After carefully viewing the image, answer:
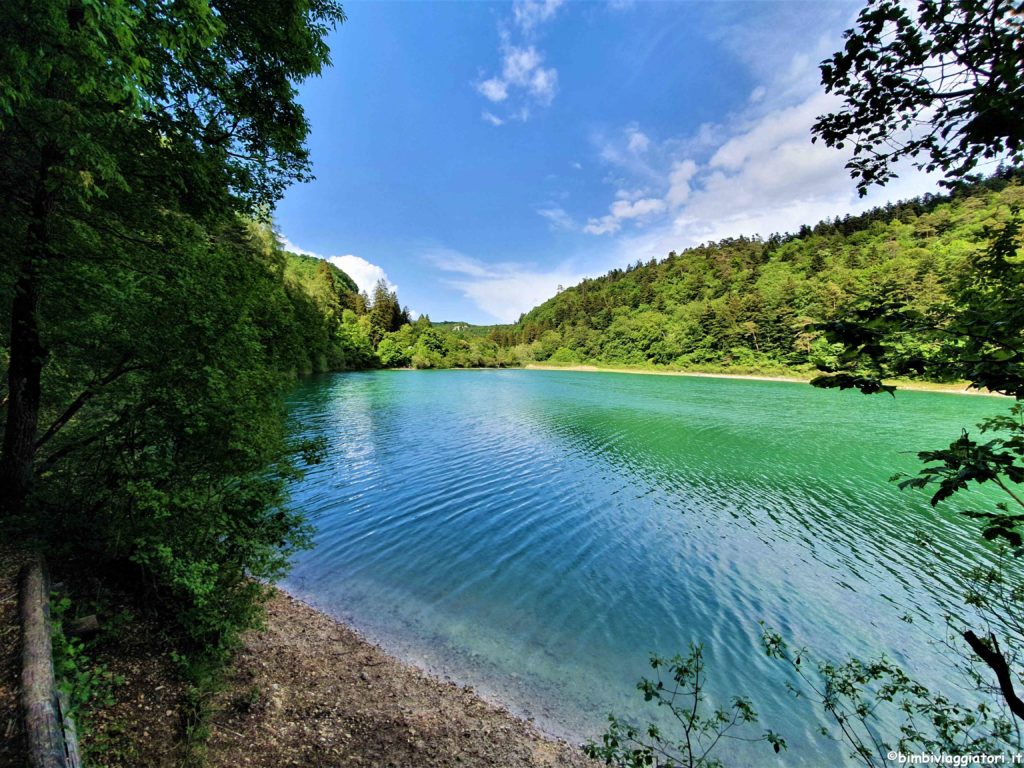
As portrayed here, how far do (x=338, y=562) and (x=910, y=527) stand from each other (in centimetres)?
1639

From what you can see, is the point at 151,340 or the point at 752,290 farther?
the point at 752,290

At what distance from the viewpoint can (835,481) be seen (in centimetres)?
1639

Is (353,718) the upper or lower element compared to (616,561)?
upper

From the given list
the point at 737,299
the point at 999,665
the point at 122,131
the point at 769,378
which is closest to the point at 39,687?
the point at 122,131

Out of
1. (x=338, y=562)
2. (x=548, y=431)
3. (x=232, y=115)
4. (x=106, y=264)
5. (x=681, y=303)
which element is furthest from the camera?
(x=681, y=303)

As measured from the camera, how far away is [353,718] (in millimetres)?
5082

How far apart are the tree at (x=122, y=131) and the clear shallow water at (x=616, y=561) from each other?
259 inches

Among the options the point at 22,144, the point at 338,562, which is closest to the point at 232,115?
the point at 22,144

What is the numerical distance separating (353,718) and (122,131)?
27.0 feet

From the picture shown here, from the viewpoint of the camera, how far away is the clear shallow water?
6637 millimetres

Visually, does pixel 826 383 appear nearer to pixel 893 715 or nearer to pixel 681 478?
pixel 893 715

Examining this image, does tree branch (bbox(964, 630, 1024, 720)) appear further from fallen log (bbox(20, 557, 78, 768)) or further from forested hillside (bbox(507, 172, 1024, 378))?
forested hillside (bbox(507, 172, 1024, 378))

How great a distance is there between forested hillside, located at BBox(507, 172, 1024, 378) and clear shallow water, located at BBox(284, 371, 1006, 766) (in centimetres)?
3790

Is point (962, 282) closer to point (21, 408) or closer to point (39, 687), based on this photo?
point (39, 687)
